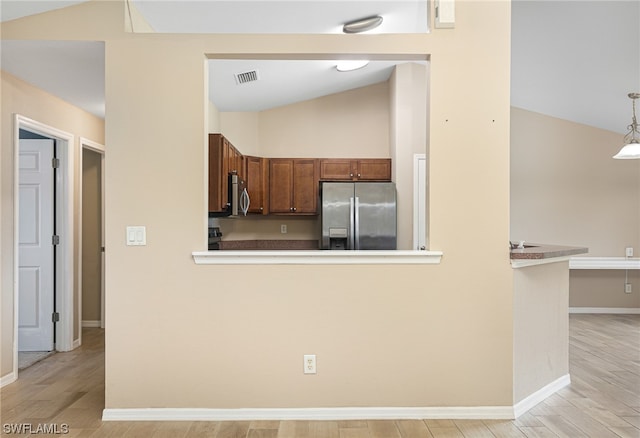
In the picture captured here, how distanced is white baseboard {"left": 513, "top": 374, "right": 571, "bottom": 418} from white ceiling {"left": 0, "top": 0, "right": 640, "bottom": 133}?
2.80 meters

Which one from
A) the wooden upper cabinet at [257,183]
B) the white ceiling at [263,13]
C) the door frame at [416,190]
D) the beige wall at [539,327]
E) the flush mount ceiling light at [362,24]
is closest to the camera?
the beige wall at [539,327]

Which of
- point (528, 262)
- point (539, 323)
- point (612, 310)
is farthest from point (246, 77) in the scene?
point (612, 310)

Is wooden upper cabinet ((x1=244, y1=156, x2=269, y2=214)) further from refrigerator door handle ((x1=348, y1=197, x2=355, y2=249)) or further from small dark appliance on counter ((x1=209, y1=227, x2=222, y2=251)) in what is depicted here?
refrigerator door handle ((x1=348, y1=197, x2=355, y2=249))

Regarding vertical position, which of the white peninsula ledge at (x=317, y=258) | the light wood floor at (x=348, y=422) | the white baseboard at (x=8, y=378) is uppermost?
the white peninsula ledge at (x=317, y=258)

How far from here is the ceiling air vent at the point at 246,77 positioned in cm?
432

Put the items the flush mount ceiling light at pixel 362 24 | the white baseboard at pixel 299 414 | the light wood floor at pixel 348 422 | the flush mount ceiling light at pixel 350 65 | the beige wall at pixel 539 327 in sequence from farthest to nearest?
the flush mount ceiling light at pixel 350 65, the flush mount ceiling light at pixel 362 24, the beige wall at pixel 539 327, the white baseboard at pixel 299 414, the light wood floor at pixel 348 422

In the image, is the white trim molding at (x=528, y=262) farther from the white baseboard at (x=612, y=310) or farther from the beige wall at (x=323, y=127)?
the white baseboard at (x=612, y=310)

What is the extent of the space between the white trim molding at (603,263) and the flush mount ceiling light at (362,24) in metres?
3.99

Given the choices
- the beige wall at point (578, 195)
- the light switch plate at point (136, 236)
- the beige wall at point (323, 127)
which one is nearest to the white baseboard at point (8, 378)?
the light switch plate at point (136, 236)

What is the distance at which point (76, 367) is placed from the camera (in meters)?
3.79

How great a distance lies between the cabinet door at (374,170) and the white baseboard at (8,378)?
400 centimetres

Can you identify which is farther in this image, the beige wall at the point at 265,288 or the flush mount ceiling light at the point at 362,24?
the flush mount ceiling light at the point at 362,24

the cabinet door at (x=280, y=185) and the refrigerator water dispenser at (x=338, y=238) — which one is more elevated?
the cabinet door at (x=280, y=185)

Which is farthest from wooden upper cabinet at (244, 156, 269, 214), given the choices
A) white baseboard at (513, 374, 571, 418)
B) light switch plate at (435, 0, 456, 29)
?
white baseboard at (513, 374, 571, 418)
